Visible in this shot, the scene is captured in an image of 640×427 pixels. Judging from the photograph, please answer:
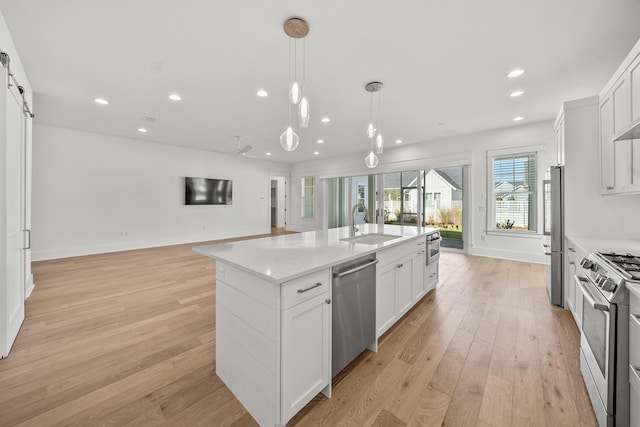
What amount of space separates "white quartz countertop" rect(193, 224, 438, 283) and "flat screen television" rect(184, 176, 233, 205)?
5.64 metres

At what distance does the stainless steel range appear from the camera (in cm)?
115

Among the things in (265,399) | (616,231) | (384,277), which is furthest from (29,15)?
(616,231)

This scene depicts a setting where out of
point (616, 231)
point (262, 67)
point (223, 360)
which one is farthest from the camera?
point (262, 67)

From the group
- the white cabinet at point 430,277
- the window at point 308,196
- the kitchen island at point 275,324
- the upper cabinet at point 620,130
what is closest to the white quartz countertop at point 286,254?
the kitchen island at point 275,324

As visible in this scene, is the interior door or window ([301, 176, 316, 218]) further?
window ([301, 176, 316, 218])

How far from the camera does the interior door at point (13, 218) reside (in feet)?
6.38

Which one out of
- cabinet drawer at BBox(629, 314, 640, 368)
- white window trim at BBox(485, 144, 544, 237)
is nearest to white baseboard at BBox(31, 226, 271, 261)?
white window trim at BBox(485, 144, 544, 237)

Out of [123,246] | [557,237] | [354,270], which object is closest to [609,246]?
[557,237]

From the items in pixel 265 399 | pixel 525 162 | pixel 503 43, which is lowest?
pixel 265 399

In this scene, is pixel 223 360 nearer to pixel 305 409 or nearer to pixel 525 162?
pixel 305 409

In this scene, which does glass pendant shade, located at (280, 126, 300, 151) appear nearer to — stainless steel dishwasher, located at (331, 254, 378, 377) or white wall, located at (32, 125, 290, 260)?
stainless steel dishwasher, located at (331, 254, 378, 377)

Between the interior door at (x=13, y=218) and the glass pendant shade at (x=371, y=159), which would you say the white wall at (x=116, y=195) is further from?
the glass pendant shade at (x=371, y=159)

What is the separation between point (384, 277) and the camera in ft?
6.86

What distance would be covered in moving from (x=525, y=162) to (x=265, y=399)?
6.05 meters
